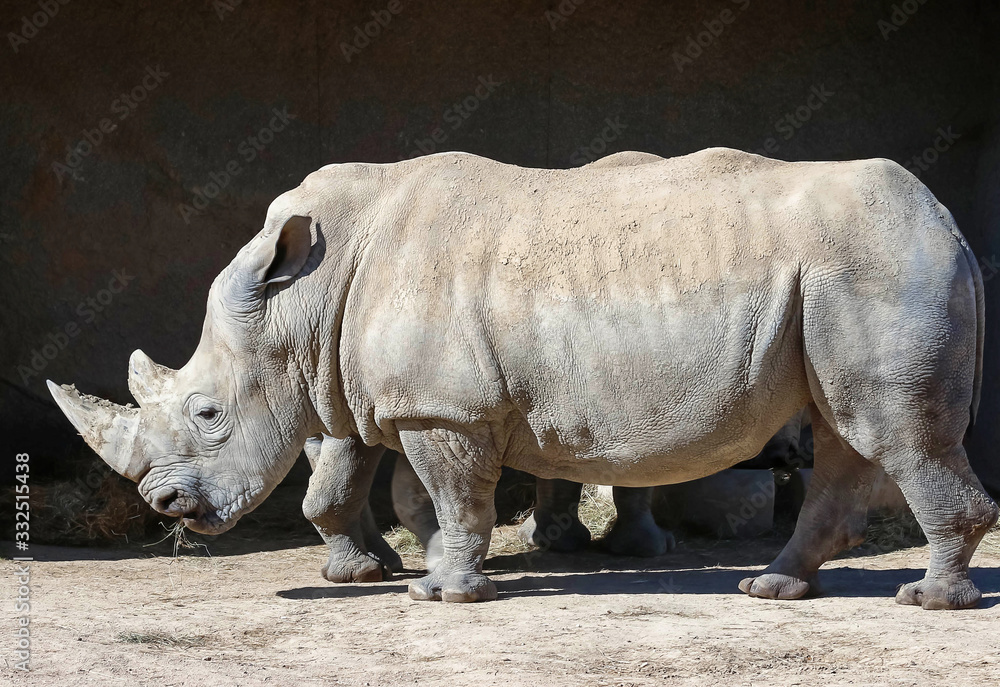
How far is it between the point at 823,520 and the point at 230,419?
8.80ft

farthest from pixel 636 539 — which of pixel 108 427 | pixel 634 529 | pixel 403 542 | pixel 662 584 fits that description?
pixel 108 427

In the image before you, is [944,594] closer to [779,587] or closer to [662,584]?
[779,587]

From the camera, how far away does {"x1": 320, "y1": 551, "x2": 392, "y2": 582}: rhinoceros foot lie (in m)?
6.31

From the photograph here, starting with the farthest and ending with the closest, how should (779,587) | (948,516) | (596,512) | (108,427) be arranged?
(596,512)
(108,427)
(779,587)
(948,516)

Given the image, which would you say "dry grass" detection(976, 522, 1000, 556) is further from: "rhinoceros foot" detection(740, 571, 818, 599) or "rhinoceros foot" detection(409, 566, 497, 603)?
"rhinoceros foot" detection(409, 566, 497, 603)

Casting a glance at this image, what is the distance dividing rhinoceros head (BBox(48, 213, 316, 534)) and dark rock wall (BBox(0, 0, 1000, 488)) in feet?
9.23

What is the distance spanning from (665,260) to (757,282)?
39 centimetres

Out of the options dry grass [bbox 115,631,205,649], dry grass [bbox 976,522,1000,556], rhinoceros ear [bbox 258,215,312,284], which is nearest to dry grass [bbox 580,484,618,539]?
dry grass [bbox 976,522,1000,556]

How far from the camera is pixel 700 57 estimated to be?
8656 mm

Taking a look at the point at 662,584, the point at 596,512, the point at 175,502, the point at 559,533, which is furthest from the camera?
the point at 596,512

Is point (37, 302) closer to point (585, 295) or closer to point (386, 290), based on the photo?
point (386, 290)

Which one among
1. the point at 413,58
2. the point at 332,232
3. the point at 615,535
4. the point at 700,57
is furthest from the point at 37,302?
the point at 700,57

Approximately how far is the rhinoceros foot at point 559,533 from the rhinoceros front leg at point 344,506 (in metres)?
1.07

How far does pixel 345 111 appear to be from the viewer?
8492mm
